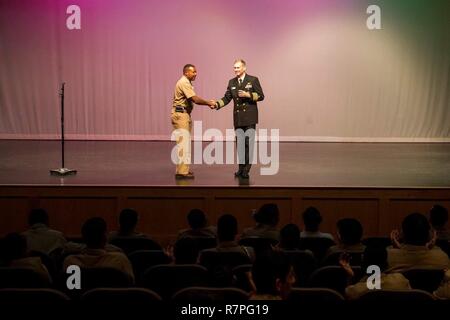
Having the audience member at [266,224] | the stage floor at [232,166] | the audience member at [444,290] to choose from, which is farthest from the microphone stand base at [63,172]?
the audience member at [444,290]

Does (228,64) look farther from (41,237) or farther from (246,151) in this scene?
(41,237)

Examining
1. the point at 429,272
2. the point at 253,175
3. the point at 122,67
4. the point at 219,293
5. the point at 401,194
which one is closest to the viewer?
the point at 219,293

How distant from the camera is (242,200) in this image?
7.01 meters

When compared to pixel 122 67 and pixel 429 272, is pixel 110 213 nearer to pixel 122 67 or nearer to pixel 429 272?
pixel 429 272

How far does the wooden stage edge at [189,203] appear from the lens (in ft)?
22.9

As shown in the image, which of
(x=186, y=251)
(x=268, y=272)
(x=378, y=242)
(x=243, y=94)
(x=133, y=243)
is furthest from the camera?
(x=243, y=94)

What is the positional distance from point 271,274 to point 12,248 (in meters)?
1.78

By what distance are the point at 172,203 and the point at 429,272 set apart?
138 inches

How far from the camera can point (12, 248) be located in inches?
155

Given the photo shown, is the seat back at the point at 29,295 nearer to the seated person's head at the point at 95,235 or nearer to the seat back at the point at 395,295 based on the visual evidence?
the seated person's head at the point at 95,235

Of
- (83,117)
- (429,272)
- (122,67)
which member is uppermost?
(122,67)

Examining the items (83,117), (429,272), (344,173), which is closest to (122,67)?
(83,117)

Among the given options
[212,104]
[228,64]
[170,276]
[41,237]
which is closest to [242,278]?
[170,276]

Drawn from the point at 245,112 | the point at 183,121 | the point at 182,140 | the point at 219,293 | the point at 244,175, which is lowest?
the point at 219,293
